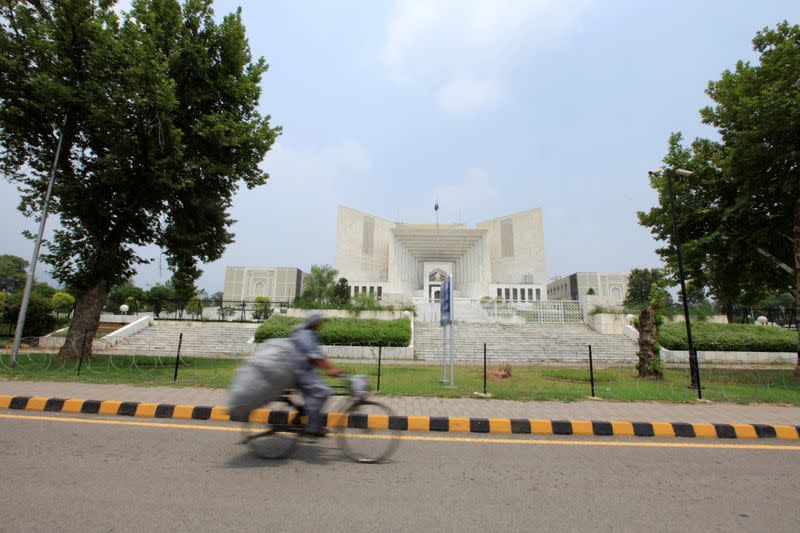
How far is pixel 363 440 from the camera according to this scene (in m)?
3.98

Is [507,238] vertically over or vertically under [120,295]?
over

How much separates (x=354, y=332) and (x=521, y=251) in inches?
1706

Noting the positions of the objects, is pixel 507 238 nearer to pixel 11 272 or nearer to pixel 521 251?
pixel 521 251

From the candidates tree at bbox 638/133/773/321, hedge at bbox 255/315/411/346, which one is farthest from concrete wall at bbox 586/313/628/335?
hedge at bbox 255/315/411/346

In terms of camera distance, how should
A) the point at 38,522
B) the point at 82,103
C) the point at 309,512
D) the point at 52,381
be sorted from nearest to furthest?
1. the point at 38,522
2. the point at 309,512
3. the point at 52,381
4. the point at 82,103

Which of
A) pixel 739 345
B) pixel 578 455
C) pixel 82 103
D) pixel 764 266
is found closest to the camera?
pixel 578 455

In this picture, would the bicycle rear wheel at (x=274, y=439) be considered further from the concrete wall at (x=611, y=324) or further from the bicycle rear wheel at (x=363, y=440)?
the concrete wall at (x=611, y=324)

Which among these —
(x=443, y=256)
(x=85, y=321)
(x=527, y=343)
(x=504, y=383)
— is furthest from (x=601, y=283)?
(x=85, y=321)

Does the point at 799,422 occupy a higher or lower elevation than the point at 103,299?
lower

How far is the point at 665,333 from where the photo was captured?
1848 centimetres

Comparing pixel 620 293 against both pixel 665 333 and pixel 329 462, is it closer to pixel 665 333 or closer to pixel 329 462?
pixel 665 333

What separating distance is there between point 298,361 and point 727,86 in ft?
52.4

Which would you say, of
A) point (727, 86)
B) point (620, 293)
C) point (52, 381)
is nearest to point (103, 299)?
point (52, 381)

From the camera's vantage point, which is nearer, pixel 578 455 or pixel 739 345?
pixel 578 455
